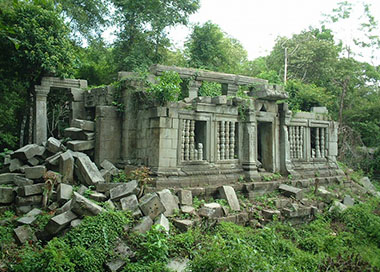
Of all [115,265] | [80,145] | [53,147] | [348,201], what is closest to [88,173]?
[80,145]

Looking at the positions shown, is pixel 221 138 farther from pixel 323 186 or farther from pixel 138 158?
pixel 323 186

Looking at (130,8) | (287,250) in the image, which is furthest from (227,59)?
(287,250)

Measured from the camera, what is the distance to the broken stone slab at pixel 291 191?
365 inches

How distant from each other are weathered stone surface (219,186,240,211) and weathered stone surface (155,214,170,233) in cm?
208

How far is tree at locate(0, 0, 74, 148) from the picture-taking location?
10.6m

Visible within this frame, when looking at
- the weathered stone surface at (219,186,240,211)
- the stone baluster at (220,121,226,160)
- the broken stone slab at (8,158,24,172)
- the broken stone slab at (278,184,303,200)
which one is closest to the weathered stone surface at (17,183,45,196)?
the broken stone slab at (8,158,24,172)

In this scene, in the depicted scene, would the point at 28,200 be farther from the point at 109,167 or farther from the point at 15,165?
the point at 109,167

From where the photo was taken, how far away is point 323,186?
11086 mm

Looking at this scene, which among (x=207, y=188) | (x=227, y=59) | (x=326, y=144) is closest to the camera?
(x=207, y=188)

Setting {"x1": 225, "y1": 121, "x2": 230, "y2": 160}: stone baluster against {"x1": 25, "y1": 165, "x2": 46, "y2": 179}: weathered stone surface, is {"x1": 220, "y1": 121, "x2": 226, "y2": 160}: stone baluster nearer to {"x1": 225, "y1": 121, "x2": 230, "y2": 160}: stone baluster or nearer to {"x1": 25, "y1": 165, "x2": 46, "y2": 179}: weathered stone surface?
{"x1": 225, "y1": 121, "x2": 230, "y2": 160}: stone baluster

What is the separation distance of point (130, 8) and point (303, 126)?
438 inches

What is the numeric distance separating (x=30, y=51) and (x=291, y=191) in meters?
9.53

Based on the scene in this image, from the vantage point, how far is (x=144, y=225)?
6180 mm

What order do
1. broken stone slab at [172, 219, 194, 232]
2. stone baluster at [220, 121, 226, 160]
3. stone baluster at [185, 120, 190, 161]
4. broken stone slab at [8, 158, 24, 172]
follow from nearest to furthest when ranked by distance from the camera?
1. broken stone slab at [172, 219, 194, 232]
2. broken stone slab at [8, 158, 24, 172]
3. stone baluster at [185, 120, 190, 161]
4. stone baluster at [220, 121, 226, 160]
